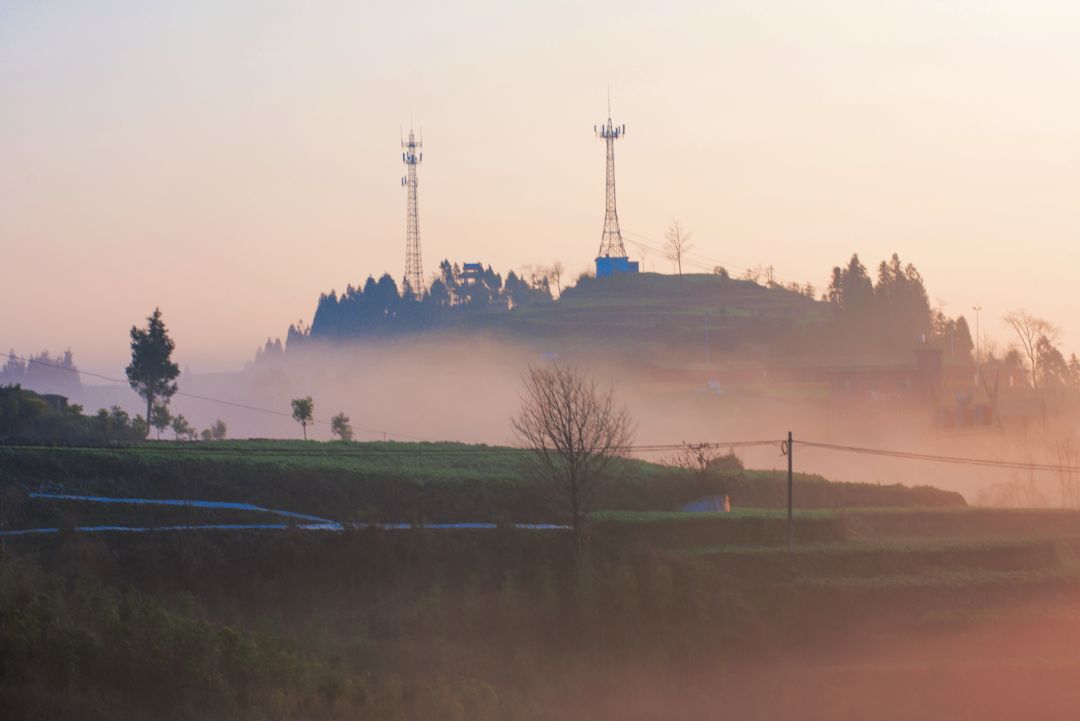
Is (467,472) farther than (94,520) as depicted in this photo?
Yes

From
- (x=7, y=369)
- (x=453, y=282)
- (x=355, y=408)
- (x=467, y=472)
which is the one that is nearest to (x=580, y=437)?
(x=467, y=472)

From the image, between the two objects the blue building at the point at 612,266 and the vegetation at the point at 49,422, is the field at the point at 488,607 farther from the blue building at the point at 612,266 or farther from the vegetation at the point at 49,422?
the blue building at the point at 612,266

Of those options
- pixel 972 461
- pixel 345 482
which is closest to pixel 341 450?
Answer: pixel 345 482

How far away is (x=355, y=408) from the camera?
90.4 meters

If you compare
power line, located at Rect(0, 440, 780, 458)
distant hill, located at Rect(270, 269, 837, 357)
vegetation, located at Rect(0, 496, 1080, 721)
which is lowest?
vegetation, located at Rect(0, 496, 1080, 721)

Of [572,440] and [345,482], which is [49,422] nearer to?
[345,482]

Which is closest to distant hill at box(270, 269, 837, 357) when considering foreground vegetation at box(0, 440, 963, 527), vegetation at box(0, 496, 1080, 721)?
foreground vegetation at box(0, 440, 963, 527)

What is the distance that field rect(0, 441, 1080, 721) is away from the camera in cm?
1842

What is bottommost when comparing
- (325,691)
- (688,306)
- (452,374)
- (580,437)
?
(325,691)

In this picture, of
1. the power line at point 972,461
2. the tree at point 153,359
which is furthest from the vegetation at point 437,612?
the tree at point 153,359

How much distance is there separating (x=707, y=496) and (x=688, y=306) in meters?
67.7

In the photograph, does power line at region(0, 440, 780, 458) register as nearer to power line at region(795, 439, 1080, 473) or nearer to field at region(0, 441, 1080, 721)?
field at region(0, 441, 1080, 721)

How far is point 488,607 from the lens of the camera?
25062 millimetres

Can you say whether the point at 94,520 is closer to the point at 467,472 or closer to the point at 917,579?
the point at 467,472
